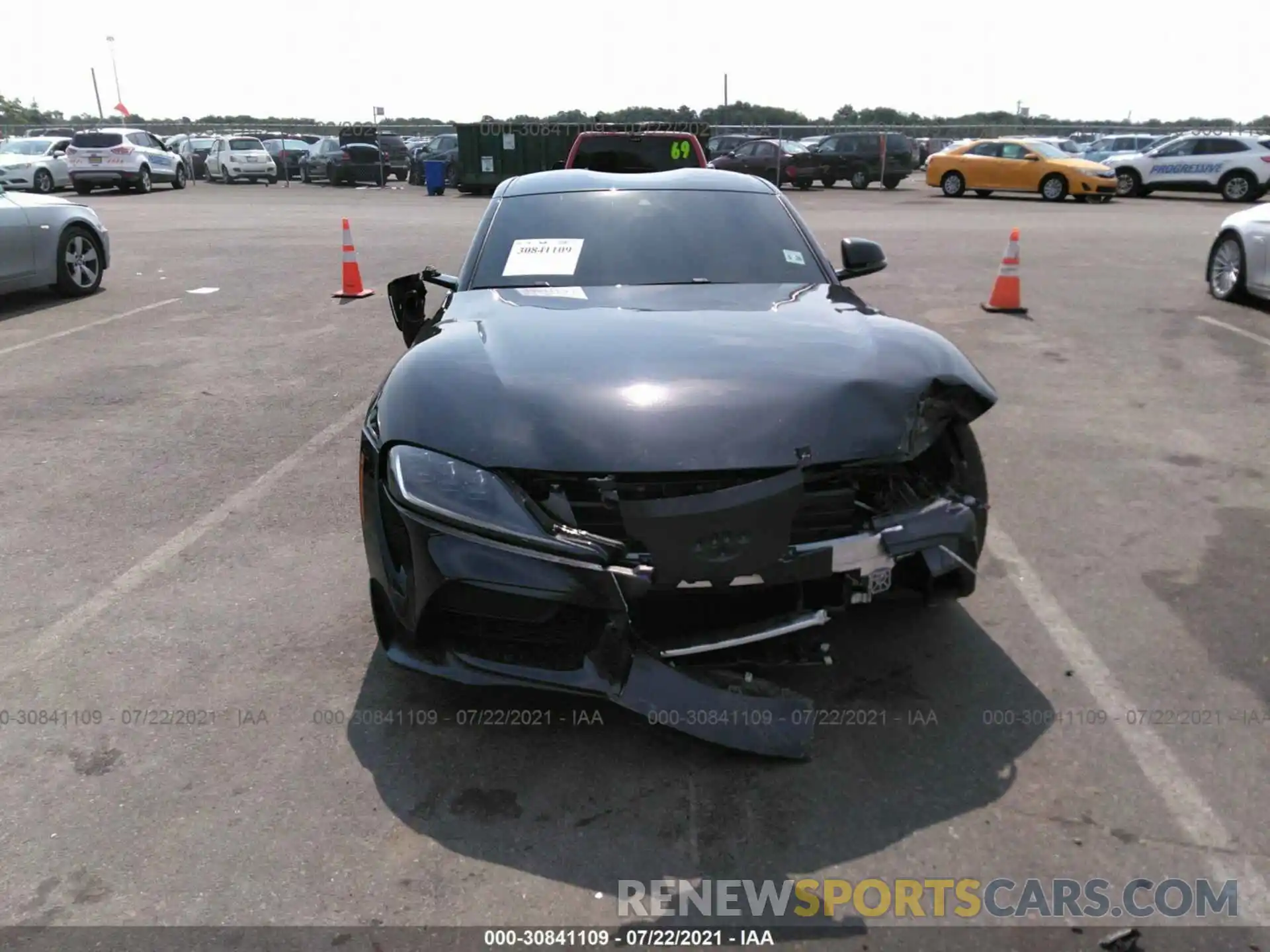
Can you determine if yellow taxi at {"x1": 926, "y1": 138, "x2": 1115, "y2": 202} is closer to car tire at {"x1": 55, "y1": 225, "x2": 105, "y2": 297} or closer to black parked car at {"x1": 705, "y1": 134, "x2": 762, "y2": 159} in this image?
black parked car at {"x1": 705, "y1": 134, "x2": 762, "y2": 159}

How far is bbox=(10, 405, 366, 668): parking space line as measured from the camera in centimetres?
385

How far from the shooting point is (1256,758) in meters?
3.06

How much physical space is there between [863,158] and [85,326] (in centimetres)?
2675

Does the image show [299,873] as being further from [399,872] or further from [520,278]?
[520,278]

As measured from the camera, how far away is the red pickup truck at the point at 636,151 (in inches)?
536

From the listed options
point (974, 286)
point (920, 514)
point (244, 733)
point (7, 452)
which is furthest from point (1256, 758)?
point (974, 286)

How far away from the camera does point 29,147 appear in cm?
3103

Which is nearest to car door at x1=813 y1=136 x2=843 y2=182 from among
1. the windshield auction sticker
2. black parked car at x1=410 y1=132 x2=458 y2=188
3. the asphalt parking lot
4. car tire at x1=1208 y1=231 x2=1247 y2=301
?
black parked car at x1=410 y1=132 x2=458 y2=188

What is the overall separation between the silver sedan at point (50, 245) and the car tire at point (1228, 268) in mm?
11937

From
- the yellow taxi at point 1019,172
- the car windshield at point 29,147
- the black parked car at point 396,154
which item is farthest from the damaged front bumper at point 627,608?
the black parked car at point 396,154

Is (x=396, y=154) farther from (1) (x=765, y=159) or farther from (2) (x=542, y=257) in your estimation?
(2) (x=542, y=257)

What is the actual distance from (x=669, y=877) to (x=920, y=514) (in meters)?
1.34

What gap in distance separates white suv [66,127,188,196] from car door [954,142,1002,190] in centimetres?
2286

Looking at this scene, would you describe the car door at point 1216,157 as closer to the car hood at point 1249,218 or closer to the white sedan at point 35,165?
the car hood at point 1249,218
